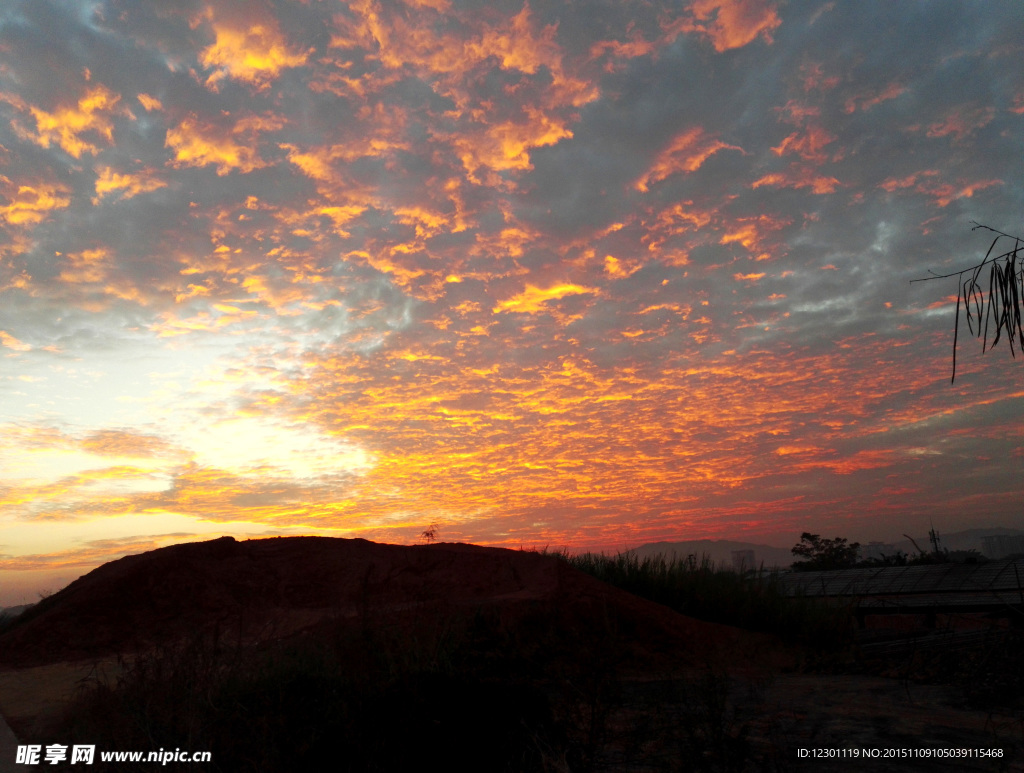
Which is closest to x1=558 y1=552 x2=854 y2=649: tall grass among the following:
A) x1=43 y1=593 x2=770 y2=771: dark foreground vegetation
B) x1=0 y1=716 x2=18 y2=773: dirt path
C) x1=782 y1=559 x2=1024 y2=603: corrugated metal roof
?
x1=782 y1=559 x2=1024 y2=603: corrugated metal roof

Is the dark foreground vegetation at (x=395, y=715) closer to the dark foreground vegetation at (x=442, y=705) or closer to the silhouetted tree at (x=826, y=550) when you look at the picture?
the dark foreground vegetation at (x=442, y=705)

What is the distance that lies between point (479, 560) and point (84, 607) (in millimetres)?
5200

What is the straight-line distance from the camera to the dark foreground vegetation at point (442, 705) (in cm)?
378

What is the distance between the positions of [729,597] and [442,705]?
6444 mm

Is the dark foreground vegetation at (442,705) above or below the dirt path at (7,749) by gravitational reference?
above

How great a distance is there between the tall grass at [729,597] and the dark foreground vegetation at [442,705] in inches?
74.6

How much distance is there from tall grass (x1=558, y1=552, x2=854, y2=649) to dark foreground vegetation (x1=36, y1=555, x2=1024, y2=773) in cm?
189

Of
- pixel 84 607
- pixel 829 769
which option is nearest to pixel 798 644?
pixel 829 769

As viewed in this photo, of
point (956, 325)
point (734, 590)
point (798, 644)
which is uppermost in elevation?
point (956, 325)

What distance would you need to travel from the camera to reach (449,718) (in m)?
4.23

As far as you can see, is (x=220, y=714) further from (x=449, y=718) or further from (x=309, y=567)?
(x=309, y=567)

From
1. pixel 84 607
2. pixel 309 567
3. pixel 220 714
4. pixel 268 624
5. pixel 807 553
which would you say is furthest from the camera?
pixel 807 553

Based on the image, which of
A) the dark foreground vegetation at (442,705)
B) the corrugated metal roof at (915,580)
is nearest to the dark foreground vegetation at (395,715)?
the dark foreground vegetation at (442,705)

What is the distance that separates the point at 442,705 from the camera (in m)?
4.36
